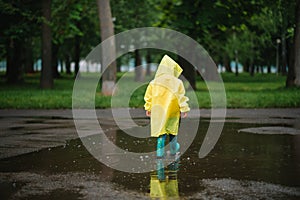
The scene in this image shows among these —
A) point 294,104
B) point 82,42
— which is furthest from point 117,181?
point 82,42

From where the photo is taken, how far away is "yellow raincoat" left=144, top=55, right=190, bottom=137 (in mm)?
9758

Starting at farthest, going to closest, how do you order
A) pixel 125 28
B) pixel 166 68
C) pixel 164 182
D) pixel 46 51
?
pixel 125 28, pixel 46 51, pixel 166 68, pixel 164 182

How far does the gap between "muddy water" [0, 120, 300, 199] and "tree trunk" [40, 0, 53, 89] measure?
20.7 meters

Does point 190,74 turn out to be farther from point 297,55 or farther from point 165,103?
point 165,103

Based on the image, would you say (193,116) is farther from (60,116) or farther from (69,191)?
(69,191)

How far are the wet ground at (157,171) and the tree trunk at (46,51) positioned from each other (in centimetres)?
1724

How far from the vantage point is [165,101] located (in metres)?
9.78

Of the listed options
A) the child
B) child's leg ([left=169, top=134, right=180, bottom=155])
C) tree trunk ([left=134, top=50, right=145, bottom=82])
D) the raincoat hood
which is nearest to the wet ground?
child's leg ([left=169, top=134, right=180, bottom=155])

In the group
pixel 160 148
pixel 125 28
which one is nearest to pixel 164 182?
pixel 160 148

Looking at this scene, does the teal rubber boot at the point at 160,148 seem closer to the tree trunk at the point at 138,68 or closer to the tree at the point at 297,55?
the tree at the point at 297,55

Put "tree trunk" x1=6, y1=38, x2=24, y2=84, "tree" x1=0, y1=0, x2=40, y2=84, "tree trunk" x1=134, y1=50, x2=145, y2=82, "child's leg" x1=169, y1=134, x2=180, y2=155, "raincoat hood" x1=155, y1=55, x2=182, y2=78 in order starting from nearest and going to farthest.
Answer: "raincoat hood" x1=155, y1=55, x2=182, y2=78 → "child's leg" x1=169, y1=134, x2=180, y2=155 → "tree" x1=0, y1=0, x2=40, y2=84 → "tree trunk" x1=6, y1=38, x2=24, y2=84 → "tree trunk" x1=134, y1=50, x2=145, y2=82

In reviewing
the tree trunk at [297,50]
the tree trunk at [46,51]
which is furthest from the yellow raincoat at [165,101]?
the tree trunk at [46,51]

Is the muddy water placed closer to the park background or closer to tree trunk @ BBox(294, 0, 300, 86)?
the park background

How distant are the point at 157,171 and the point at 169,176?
0.49 meters
